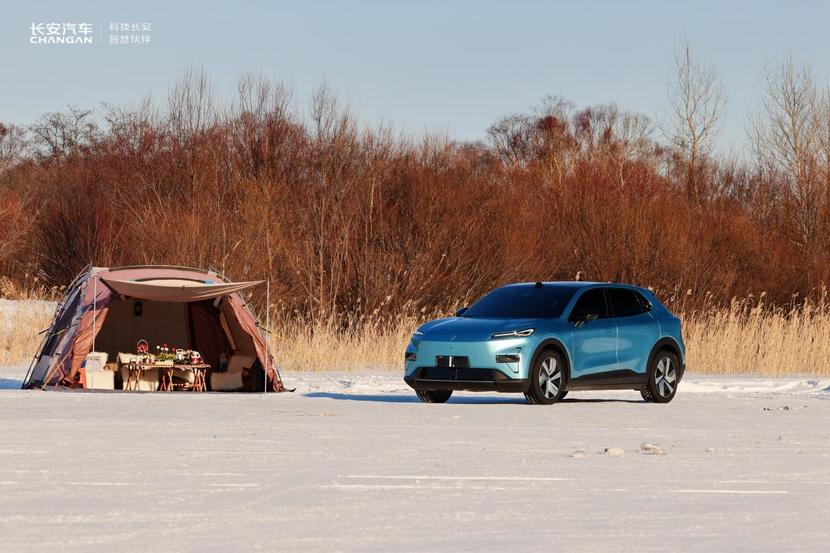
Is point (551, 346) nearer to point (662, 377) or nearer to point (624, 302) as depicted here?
point (624, 302)

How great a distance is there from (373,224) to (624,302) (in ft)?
57.1

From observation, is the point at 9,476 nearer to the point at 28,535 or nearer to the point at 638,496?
the point at 28,535

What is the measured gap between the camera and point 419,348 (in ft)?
65.3

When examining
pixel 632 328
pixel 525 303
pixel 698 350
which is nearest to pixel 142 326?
pixel 525 303

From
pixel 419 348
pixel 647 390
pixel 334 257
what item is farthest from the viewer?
pixel 334 257

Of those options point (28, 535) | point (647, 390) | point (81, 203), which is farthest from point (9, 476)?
point (81, 203)

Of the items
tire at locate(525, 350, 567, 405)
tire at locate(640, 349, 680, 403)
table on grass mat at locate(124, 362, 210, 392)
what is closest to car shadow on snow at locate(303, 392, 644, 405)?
tire at locate(640, 349, 680, 403)

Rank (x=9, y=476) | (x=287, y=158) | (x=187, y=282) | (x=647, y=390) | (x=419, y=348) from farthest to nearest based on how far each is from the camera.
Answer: (x=287, y=158) < (x=187, y=282) < (x=647, y=390) < (x=419, y=348) < (x=9, y=476)

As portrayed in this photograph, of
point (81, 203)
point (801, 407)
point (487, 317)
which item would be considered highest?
point (81, 203)

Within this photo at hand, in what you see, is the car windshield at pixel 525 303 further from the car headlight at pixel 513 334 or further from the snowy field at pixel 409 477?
the snowy field at pixel 409 477

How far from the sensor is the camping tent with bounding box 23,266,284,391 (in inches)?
927

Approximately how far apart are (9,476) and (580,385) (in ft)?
34.0

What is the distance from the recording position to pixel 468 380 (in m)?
19.4

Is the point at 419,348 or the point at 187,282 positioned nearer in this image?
the point at 419,348
